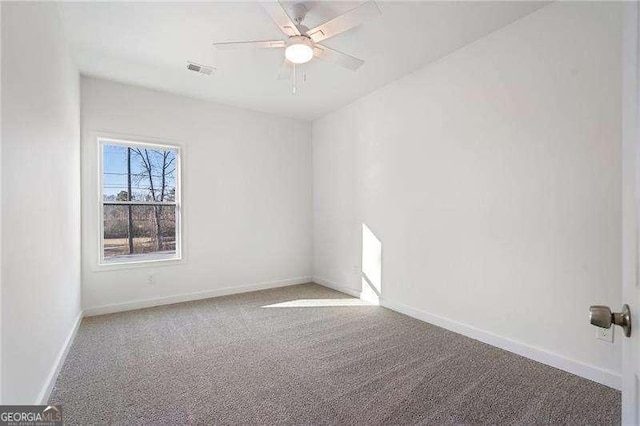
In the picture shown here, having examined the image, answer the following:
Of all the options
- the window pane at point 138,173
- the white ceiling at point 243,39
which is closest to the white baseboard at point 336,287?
the window pane at point 138,173

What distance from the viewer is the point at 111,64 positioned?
3.15m

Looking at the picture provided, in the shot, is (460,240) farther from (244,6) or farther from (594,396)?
(244,6)

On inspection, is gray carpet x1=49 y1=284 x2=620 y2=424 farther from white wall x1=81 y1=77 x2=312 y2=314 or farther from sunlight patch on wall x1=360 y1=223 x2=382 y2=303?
white wall x1=81 y1=77 x2=312 y2=314

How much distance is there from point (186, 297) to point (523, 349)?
382cm

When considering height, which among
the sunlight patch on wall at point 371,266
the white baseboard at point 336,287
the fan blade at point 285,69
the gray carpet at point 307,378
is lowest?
the gray carpet at point 307,378

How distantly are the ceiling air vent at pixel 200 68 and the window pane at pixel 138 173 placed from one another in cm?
123

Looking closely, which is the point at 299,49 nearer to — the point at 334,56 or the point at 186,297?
the point at 334,56

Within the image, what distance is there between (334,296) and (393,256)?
1132 millimetres

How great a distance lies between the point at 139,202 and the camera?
3.87 metres

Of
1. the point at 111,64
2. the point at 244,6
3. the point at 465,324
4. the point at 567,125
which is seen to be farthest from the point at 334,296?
the point at 111,64

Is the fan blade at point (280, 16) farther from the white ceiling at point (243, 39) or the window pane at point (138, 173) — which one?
the window pane at point (138, 173)

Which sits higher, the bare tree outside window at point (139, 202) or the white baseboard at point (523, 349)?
the bare tree outside window at point (139, 202)

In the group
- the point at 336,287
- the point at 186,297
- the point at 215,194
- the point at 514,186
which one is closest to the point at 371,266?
the point at 336,287

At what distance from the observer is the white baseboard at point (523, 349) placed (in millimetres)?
2049
